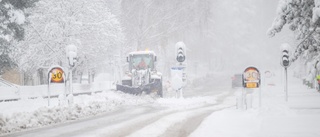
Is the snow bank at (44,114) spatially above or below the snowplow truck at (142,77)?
below

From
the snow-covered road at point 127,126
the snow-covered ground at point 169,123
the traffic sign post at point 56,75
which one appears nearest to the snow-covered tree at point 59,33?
the traffic sign post at point 56,75

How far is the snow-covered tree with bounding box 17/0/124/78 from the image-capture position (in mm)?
29594

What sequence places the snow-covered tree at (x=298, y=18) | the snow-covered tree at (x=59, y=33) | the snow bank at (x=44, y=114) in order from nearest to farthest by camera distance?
the snow bank at (x=44, y=114), the snow-covered tree at (x=298, y=18), the snow-covered tree at (x=59, y=33)

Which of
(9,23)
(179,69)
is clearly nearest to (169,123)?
(9,23)

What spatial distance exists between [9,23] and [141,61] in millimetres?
10970

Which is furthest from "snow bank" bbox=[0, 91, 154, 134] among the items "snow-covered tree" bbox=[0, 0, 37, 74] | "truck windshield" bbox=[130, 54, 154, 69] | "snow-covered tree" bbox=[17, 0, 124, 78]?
"snow-covered tree" bbox=[17, 0, 124, 78]

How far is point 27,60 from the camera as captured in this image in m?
29.8

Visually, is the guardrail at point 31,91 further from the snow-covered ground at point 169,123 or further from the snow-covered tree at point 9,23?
the snow-covered ground at point 169,123

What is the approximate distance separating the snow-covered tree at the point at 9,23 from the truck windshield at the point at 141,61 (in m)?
9.75

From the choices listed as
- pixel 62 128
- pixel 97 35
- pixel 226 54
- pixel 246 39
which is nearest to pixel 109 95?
pixel 97 35

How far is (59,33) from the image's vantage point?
29.5 metres

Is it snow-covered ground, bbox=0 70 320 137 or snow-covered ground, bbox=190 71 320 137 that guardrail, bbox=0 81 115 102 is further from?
snow-covered ground, bbox=190 71 320 137

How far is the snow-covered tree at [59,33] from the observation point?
2959cm

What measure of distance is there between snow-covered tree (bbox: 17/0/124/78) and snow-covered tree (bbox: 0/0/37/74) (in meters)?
8.71
